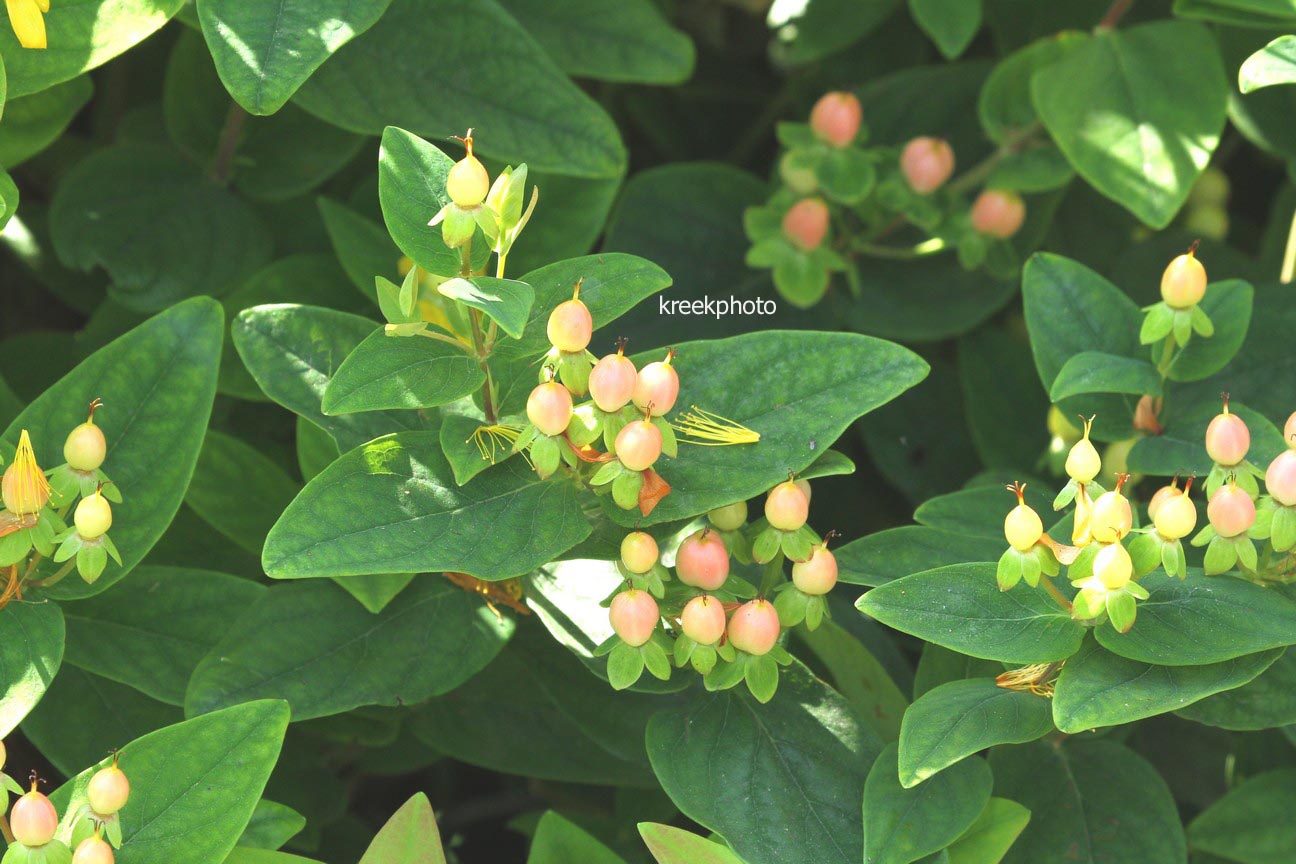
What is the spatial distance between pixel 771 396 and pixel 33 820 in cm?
40

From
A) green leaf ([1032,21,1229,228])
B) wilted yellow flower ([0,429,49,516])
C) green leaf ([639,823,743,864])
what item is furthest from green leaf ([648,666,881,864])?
green leaf ([1032,21,1229,228])

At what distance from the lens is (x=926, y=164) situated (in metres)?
1.05

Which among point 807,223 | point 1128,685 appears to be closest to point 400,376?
point 1128,685

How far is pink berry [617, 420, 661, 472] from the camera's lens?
0.63 metres

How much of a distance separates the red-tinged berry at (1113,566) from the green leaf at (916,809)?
14 cm

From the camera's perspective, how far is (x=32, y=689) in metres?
0.68

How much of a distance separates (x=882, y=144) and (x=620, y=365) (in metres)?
0.63

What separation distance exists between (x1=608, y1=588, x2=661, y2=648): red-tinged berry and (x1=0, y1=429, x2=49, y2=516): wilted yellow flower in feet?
0.93

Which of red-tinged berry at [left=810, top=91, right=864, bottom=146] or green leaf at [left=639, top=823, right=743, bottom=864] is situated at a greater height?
red-tinged berry at [left=810, top=91, right=864, bottom=146]

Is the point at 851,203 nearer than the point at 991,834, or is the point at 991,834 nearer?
the point at 991,834

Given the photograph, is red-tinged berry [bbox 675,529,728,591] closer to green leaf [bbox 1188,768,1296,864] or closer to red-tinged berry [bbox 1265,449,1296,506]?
red-tinged berry [bbox 1265,449,1296,506]

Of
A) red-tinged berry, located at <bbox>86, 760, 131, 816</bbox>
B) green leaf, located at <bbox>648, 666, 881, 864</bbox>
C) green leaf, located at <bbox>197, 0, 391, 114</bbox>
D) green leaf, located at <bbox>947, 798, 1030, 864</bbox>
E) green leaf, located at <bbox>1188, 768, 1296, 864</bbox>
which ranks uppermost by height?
green leaf, located at <bbox>197, 0, 391, 114</bbox>

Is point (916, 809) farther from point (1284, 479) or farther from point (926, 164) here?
point (926, 164)

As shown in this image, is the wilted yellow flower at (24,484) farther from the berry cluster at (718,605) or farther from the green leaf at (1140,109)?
the green leaf at (1140,109)
